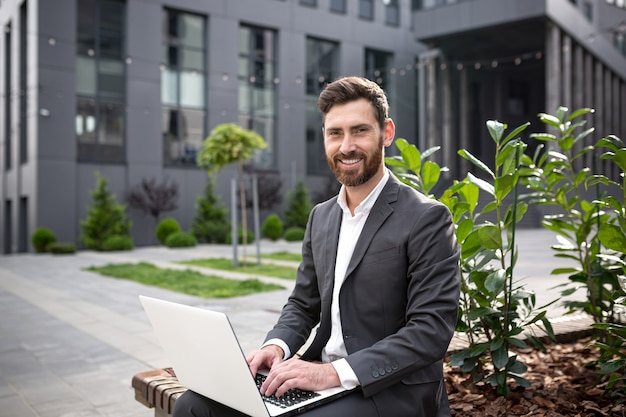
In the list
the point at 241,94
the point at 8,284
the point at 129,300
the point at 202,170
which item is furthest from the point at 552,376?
the point at 241,94

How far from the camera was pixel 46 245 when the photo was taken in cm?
1992

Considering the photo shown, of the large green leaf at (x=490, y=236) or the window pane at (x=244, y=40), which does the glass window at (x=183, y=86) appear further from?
the large green leaf at (x=490, y=236)

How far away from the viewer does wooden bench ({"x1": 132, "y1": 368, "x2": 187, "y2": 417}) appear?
91.8 inches

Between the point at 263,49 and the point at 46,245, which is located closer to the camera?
the point at 46,245

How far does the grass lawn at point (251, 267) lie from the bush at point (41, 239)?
25.7 ft

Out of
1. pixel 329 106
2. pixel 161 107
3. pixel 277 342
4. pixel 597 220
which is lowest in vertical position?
pixel 277 342

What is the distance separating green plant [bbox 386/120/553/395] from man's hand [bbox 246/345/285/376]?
0.97 metres

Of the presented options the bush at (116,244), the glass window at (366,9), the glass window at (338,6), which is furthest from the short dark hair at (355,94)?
the glass window at (366,9)

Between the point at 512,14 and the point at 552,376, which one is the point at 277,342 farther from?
the point at 512,14

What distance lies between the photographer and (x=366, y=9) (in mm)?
28812

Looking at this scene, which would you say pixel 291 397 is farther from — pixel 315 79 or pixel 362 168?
pixel 315 79

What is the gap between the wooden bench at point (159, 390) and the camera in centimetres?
233

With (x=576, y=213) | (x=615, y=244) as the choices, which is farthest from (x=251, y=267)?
(x=615, y=244)

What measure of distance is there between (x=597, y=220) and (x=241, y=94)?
935 inches
